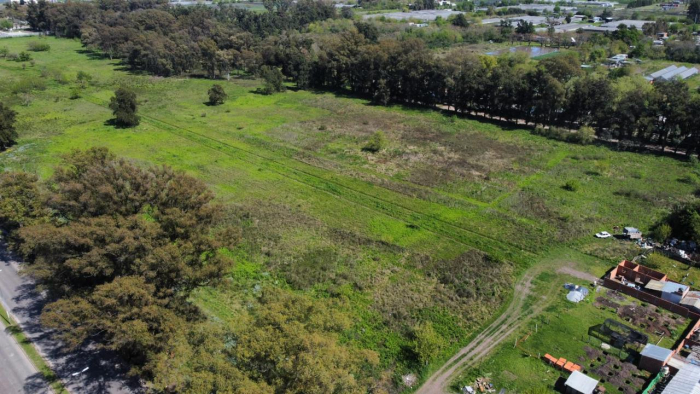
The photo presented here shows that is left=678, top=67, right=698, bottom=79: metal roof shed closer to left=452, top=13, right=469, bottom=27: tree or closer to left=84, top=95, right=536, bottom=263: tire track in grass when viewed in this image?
left=452, top=13, right=469, bottom=27: tree

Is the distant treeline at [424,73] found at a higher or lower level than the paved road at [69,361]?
higher

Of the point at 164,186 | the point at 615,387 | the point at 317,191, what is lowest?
the point at 615,387

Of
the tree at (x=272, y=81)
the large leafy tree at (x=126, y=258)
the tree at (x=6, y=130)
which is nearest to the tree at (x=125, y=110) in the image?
the tree at (x=6, y=130)

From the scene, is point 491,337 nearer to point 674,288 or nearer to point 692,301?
point 674,288

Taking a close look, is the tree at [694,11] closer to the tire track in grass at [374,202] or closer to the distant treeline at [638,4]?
the distant treeline at [638,4]

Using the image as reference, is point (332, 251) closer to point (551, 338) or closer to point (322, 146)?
point (551, 338)

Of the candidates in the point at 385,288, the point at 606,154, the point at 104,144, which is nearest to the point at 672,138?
the point at 606,154

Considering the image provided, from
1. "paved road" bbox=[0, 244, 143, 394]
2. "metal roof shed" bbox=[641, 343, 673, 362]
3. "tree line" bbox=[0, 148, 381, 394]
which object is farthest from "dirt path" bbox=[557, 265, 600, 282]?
"paved road" bbox=[0, 244, 143, 394]
